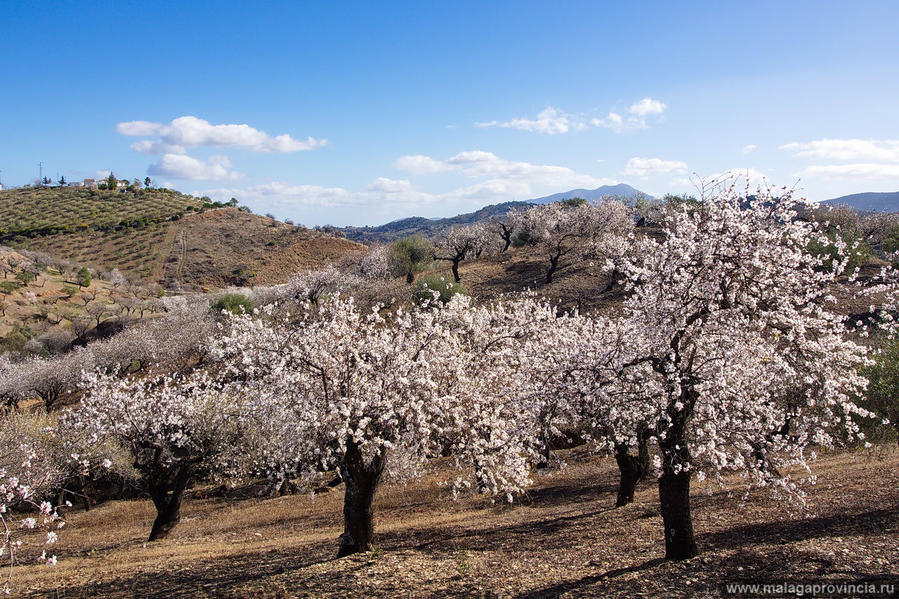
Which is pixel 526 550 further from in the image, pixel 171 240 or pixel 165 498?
pixel 171 240

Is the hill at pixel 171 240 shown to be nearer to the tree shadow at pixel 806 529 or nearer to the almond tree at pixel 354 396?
the almond tree at pixel 354 396

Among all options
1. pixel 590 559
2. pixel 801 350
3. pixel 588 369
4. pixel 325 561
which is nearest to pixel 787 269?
pixel 801 350

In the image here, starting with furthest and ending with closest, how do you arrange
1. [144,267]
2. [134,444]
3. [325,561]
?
[144,267] < [134,444] < [325,561]

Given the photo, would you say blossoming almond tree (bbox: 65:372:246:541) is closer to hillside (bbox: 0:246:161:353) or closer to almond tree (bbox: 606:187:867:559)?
almond tree (bbox: 606:187:867:559)

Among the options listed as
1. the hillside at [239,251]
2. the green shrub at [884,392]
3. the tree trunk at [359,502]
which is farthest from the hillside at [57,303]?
the green shrub at [884,392]

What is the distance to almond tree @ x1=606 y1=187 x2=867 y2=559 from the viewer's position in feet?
32.8

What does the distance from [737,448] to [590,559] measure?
456 centimetres

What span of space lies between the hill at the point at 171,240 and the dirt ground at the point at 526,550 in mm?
72379

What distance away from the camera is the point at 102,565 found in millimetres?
15961

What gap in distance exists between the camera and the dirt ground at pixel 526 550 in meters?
10.6

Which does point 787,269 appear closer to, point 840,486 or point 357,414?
point 357,414

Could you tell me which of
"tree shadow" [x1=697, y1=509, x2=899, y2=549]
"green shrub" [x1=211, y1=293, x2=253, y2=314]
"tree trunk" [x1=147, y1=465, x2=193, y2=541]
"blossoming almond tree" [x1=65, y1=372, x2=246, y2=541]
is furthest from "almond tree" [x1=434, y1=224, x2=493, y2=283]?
"tree shadow" [x1=697, y1=509, x2=899, y2=549]

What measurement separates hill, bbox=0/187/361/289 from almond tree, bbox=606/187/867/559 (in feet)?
278

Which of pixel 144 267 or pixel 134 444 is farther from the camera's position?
pixel 144 267
